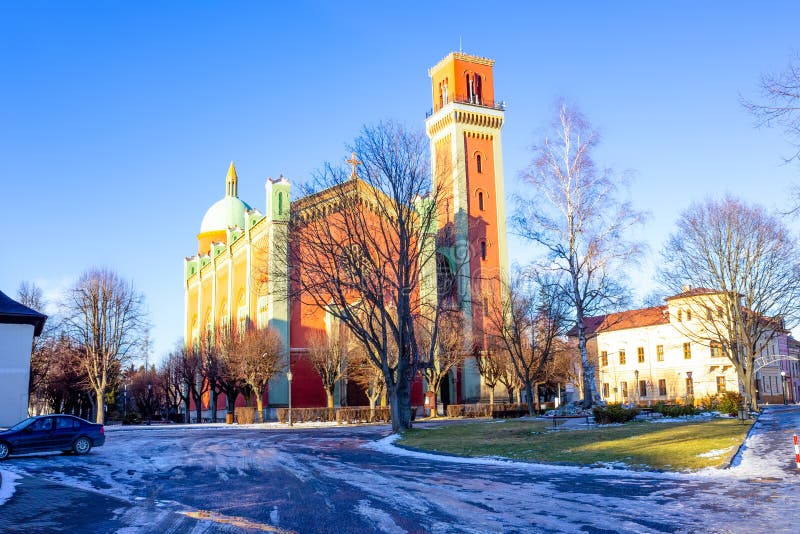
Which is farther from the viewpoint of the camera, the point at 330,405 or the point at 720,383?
the point at 720,383

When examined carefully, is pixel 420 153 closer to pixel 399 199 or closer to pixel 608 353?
pixel 399 199

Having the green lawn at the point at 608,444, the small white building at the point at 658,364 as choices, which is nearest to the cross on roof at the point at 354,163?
the green lawn at the point at 608,444

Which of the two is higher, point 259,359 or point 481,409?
point 259,359

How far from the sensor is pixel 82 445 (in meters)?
20.8

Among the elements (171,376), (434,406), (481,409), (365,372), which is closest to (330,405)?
(365,372)

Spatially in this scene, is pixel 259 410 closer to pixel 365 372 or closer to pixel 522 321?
pixel 365 372

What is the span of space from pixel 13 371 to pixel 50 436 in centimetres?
1309

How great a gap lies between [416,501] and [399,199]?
18.2m

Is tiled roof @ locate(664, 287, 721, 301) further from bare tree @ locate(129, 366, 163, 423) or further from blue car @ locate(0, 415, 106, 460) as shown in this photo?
bare tree @ locate(129, 366, 163, 423)

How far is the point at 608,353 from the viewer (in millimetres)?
71688

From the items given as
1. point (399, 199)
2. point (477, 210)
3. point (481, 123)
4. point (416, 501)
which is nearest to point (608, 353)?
point (477, 210)

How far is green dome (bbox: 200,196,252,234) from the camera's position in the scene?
79312mm

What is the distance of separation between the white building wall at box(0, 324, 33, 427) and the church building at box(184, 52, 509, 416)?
1677cm

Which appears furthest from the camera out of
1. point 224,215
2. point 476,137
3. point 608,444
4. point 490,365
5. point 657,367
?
point 224,215
